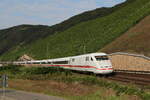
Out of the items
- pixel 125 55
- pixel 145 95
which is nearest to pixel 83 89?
pixel 145 95

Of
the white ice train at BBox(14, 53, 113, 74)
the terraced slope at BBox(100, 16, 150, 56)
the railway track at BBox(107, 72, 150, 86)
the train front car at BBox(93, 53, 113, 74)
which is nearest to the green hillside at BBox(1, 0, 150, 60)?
the terraced slope at BBox(100, 16, 150, 56)

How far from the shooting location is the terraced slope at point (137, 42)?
59.5 metres

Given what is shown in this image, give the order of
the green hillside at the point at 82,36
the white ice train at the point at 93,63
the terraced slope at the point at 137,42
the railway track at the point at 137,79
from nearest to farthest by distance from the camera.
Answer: the railway track at the point at 137,79 → the white ice train at the point at 93,63 → the terraced slope at the point at 137,42 → the green hillside at the point at 82,36

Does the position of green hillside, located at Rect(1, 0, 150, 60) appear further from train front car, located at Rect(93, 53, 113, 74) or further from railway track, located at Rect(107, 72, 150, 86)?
railway track, located at Rect(107, 72, 150, 86)

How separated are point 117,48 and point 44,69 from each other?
27.8 m

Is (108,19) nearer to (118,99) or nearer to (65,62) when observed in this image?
(65,62)

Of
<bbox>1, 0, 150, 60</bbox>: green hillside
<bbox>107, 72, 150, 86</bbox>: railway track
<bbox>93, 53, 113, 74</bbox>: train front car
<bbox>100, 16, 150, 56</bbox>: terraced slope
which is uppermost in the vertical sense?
<bbox>1, 0, 150, 60</bbox>: green hillside

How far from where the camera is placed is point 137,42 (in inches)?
2522

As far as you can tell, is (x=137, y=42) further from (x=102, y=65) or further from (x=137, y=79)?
(x=137, y=79)

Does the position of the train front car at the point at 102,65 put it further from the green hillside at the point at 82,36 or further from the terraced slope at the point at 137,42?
the green hillside at the point at 82,36

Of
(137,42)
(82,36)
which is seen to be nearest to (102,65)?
(137,42)

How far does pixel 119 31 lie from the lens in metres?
92.6

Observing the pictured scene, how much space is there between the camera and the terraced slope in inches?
2343

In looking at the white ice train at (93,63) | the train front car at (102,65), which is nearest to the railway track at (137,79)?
A: the train front car at (102,65)
